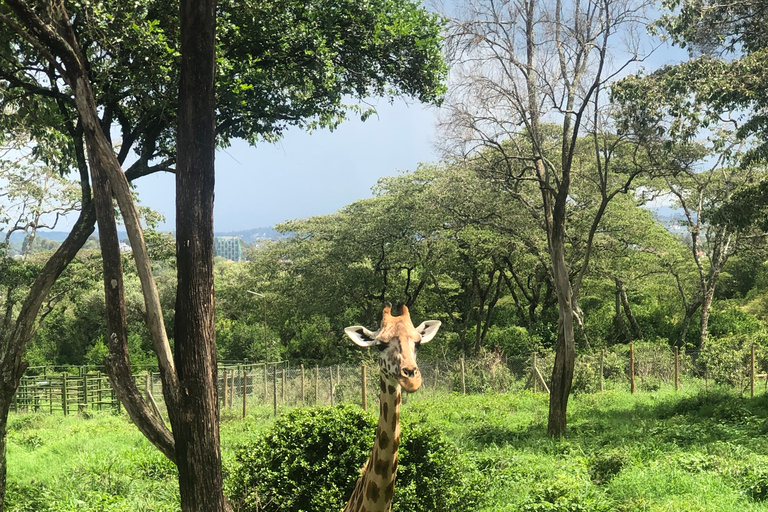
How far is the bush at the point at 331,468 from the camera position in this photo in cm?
599

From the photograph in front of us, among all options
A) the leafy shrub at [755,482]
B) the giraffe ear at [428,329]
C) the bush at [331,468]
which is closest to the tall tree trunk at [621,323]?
the leafy shrub at [755,482]

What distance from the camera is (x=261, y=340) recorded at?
1393 inches

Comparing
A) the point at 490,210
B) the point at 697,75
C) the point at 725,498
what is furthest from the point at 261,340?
the point at 725,498

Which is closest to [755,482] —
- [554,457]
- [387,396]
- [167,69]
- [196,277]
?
[554,457]

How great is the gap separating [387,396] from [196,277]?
1.73 meters

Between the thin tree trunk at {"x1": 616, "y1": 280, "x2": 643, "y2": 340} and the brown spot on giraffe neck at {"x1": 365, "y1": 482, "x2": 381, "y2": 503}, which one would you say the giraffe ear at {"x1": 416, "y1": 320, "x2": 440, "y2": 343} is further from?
the thin tree trunk at {"x1": 616, "y1": 280, "x2": 643, "y2": 340}

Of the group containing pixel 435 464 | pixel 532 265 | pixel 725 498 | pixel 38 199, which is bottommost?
pixel 725 498

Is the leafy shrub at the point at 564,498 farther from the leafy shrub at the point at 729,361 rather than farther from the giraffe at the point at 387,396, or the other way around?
the leafy shrub at the point at 729,361

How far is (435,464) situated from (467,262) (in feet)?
65.4

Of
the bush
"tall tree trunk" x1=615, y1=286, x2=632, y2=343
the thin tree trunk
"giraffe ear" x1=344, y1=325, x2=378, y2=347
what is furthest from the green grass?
"tall tree trunk" x1=615, y1=286, x2=632, y2=343

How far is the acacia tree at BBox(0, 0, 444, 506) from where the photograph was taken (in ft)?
18.3

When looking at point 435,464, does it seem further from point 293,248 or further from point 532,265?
point 293,248

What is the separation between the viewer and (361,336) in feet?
14.2

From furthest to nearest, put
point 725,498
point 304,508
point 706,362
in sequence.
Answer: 1. point 706,362
2. point 725,498
3. point 304,508
